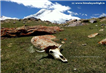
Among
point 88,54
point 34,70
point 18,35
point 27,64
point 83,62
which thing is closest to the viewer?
point 34,70

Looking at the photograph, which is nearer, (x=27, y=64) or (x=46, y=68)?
(x=46, y=68)

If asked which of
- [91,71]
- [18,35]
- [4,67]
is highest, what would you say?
[18,35]

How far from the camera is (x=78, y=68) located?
330 inches

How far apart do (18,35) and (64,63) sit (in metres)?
17.1

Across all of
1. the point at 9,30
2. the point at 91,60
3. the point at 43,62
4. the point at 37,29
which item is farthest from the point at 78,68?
the point at 9,30

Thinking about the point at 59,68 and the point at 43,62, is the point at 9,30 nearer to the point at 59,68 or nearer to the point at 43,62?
the point at 43,62

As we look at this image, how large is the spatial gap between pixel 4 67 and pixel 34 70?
9.78 feet

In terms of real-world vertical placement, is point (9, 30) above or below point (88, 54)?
above

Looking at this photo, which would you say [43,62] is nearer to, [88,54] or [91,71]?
[91,71]

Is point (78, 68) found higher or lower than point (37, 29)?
lower

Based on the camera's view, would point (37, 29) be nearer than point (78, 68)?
No

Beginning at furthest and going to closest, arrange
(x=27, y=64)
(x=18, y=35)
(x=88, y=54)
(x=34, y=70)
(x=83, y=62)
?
(x=18, y=35) → (x=88, y=54) → (x=83, y=62) → (x=27, y=64) → (x=34, y=70)

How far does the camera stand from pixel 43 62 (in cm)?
933

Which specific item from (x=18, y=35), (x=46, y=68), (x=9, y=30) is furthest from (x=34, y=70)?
(x=9, y=30)
